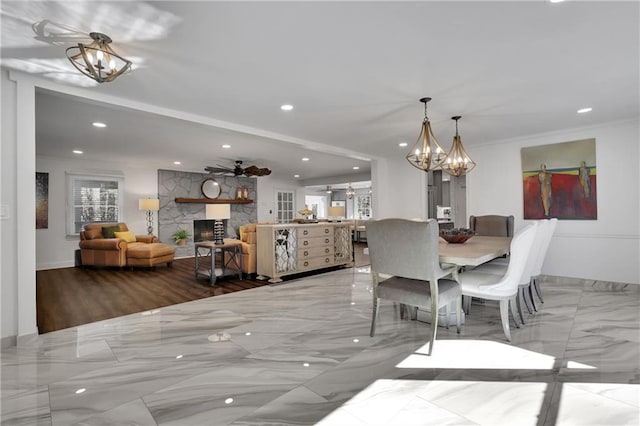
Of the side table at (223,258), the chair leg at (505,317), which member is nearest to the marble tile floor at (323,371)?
the chair leg at (505,317)

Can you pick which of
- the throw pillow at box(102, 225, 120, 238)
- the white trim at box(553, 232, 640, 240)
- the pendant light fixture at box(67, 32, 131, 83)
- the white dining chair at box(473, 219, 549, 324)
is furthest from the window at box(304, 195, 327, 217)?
the pendant light fixture at box(67, 32, 131, 83)

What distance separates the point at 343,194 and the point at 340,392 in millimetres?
12637

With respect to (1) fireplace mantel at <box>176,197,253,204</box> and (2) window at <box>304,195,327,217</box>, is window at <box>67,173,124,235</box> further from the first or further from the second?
(2) window at <box>304,195,327,217</box>

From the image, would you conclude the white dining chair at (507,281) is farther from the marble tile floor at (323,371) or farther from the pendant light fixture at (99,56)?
the pendant light fixture at (99,56)

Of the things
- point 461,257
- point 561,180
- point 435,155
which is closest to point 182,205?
point 435,155

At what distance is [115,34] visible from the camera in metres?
2.07

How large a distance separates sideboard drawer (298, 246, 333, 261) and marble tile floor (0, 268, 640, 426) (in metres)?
2.00

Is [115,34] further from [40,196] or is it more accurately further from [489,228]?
[40,196]

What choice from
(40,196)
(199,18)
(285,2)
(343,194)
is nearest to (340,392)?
(285,2)

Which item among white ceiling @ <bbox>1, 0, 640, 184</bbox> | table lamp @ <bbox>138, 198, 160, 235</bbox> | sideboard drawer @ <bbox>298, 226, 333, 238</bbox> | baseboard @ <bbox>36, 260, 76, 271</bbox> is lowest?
baseboard @ <bbox>36, 260, 76, 271</bbox>

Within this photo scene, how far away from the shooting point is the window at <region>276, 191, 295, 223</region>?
10.5m

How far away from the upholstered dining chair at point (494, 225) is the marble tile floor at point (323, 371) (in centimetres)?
122

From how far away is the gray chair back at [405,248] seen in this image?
7.79 feet

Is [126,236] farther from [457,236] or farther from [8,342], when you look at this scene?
[457,236]
